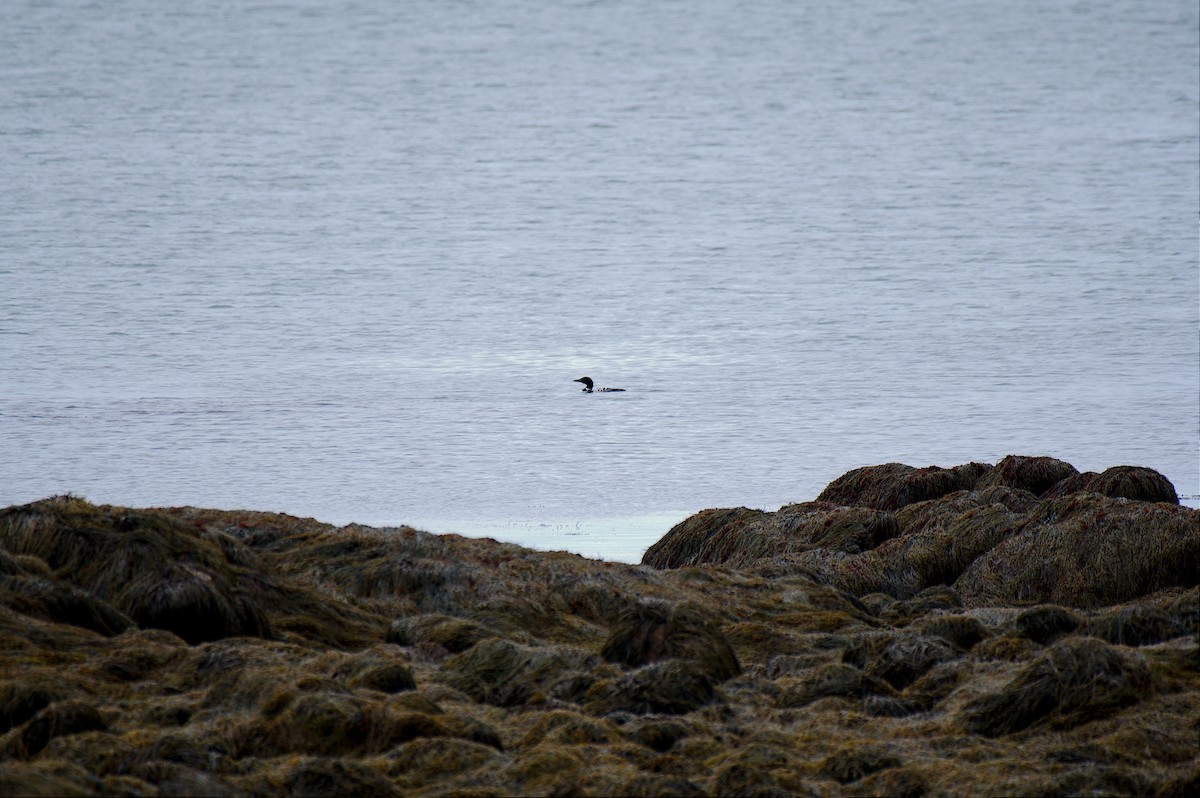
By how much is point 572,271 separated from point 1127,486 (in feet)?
106

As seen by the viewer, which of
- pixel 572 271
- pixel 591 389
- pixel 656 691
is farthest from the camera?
pixel 572 271

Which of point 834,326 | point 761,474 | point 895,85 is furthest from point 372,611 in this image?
point 895,85

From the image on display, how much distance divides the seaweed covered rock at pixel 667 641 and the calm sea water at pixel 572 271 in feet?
20.2

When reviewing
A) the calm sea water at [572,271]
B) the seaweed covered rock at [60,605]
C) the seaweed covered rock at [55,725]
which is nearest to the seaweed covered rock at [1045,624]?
the seaweed covered rock at [60,605]

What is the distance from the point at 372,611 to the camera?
343 inches

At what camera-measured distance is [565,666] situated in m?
7.55

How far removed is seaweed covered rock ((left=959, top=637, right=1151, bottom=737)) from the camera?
22.9 feet

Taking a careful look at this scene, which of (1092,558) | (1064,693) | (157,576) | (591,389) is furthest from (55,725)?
(591,389)

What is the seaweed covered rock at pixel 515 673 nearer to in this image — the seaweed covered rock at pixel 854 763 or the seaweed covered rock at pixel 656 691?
the seaweed covered rock at pixel 656 691

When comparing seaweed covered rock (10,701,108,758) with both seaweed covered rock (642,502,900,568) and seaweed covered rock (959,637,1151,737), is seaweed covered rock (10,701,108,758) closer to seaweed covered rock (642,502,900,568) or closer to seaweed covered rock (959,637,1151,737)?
seaweed covered rock (959,637,1151,737)

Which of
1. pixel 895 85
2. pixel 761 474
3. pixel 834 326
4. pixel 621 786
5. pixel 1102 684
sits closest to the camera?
pixel 621 786

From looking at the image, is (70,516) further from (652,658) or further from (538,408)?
(538,408)

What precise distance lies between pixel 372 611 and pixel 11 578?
1.96 meters

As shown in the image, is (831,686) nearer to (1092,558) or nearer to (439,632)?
(439,632)
